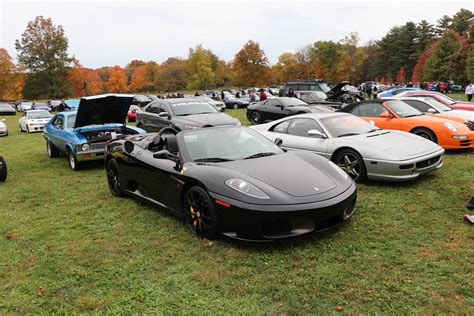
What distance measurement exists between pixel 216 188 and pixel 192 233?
0.81 m

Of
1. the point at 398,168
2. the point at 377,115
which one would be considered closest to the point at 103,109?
the point at 398,168

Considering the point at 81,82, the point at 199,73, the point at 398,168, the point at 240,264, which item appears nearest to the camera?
the point at 240,264

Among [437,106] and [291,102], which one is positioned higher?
[291,102]

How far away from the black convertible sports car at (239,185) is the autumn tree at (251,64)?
154 ft

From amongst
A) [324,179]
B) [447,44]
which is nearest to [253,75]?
[447,44]

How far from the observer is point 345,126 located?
286 inches

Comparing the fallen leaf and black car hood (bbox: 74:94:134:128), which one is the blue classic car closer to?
black car hood (bbox: 74:94:134:128)

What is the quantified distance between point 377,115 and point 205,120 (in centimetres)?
477

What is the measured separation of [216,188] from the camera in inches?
165

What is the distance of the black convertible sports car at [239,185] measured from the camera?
391 cm

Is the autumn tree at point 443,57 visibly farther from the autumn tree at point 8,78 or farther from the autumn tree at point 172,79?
the autumn tree at point 8,78

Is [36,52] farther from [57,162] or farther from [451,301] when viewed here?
[451,301]

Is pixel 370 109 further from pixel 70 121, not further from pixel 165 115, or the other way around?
pixel 70 121

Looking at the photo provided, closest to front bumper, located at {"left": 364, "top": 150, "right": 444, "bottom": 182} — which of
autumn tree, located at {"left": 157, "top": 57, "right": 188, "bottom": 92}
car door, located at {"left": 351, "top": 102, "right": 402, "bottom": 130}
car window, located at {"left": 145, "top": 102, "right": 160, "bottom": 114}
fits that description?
car door, located at {"left": 351, "top": 102, "right": 402, "bottom": 130}
